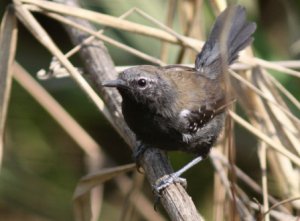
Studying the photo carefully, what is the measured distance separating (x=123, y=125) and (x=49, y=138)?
1.60 m

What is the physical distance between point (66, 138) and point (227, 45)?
1529 millimetres

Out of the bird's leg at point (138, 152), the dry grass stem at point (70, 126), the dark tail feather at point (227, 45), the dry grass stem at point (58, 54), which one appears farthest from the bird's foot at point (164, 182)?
the dark tail feather at point (227, 45)

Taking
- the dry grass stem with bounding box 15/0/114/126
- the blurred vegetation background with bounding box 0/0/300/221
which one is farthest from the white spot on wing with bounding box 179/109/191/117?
the blurred vegetation background with bounding box 0/0/300/221

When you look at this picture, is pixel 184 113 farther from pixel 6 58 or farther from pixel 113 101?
pixel 6 58

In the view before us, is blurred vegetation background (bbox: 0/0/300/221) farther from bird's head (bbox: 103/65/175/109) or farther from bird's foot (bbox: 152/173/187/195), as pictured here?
bird's foot (bbox: 152/173/187/195)

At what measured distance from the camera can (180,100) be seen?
409 centimetres

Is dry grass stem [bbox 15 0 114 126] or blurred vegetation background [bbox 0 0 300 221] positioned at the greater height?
blurred vegetation background [bbox 0 0 300 221]

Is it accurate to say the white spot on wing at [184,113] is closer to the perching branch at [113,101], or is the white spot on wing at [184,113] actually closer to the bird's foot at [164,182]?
the perching branch at [113,101]

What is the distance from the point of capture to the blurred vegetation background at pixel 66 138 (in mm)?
5008

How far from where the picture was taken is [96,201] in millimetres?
4082

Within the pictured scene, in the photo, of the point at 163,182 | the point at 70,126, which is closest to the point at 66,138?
the point at 70,126

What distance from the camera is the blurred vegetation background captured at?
5008 millimetres

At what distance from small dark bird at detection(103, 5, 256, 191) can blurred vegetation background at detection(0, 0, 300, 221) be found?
21.8 inches

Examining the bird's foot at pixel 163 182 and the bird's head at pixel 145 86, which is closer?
the bird's foot at pixel 163 182
